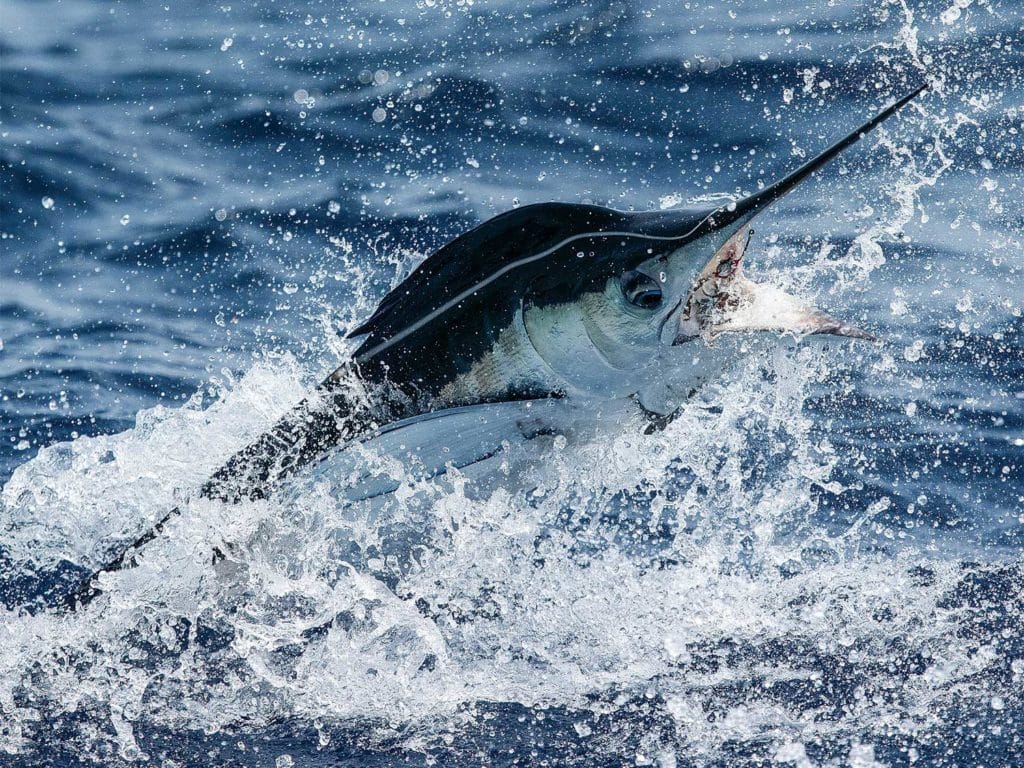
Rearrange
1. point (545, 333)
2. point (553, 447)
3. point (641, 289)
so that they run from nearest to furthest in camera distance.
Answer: point (641, 289) → point (545, 333) → point (553, 447)

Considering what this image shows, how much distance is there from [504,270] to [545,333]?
0.19 meters

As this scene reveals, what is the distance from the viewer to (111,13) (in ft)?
27.4

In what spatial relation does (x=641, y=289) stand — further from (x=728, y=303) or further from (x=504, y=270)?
(x=504, y=270)

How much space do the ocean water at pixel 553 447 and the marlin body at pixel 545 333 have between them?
0.42 feet

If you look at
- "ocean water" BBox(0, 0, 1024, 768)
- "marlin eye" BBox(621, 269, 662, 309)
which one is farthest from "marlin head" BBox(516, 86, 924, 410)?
"ocean water" BBox(0, 0, 1024, 768)

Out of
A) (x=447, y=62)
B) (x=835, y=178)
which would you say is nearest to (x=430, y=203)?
(x=447, y=62)

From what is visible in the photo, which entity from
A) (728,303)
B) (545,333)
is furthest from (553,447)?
(728,303)

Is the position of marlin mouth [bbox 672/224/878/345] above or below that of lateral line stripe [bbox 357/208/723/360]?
below

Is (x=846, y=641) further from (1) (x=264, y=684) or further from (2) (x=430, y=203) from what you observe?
(2) (x=430, y=203)

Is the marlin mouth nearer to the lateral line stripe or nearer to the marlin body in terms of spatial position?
the marlin body

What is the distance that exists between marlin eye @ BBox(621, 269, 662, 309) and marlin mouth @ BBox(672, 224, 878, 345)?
75 mm

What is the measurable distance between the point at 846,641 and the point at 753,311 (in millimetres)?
1226

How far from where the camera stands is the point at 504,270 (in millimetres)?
3086

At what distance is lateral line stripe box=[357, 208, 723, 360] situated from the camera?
288cm
